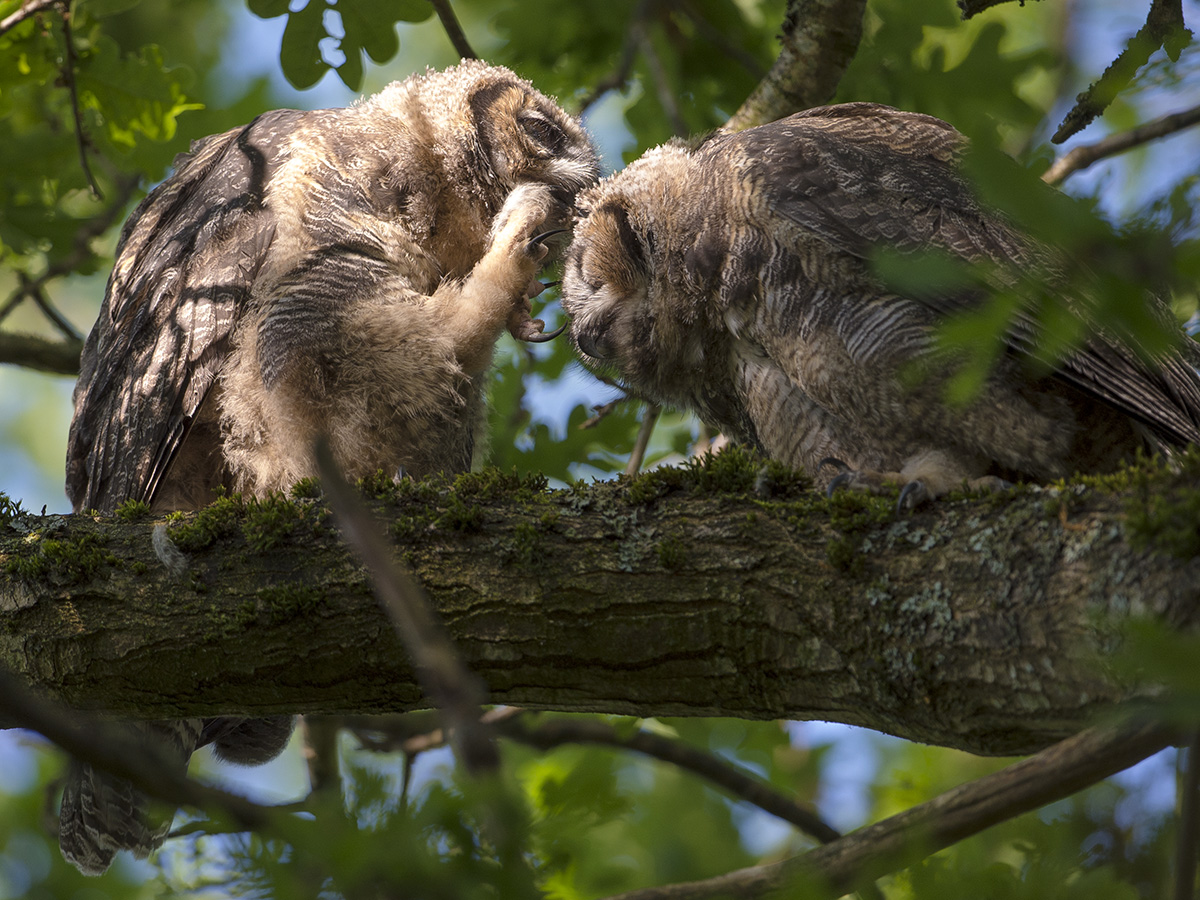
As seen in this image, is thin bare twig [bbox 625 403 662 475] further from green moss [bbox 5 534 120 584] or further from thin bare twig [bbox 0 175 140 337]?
thin bare twig [bbox 0 175 140 337]

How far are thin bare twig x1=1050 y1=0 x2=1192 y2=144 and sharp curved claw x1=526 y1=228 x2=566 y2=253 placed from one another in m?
1.55

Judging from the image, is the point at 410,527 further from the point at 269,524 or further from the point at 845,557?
the point at 845,557

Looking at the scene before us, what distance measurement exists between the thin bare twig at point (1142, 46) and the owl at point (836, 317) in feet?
1.21

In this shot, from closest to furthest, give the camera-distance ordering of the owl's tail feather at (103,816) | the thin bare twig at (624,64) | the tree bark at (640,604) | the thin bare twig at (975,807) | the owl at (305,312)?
the thin bare twig at (975,807), the tree bark at (640,604), the owl's tail feather at (103,816), the owl at (305,312), the thin bare twig at (624,64)

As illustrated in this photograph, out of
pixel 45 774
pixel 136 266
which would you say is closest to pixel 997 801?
pixel 136 266

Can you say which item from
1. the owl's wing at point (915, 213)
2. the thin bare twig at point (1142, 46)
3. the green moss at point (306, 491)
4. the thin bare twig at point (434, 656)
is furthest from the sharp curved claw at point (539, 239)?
the thin bare twig at point (434, 656)

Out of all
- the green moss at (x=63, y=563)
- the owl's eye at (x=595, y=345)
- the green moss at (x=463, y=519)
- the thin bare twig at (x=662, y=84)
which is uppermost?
the thin bare twig at (x=662, y=84)

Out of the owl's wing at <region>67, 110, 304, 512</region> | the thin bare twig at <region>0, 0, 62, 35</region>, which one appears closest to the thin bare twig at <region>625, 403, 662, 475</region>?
the owl's wing at <region>67, 110, 304, 512</region>

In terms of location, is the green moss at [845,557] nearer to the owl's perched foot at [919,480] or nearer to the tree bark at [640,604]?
the tree bark at [640,604]

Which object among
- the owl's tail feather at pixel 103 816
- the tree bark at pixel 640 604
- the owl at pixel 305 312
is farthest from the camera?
the owl at pixel 305 312

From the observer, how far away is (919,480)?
2.36 metres

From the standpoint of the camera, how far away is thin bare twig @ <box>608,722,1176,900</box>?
5.88ft

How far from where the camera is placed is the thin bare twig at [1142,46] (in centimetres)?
256

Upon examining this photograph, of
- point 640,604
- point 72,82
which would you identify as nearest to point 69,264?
point 72,82
